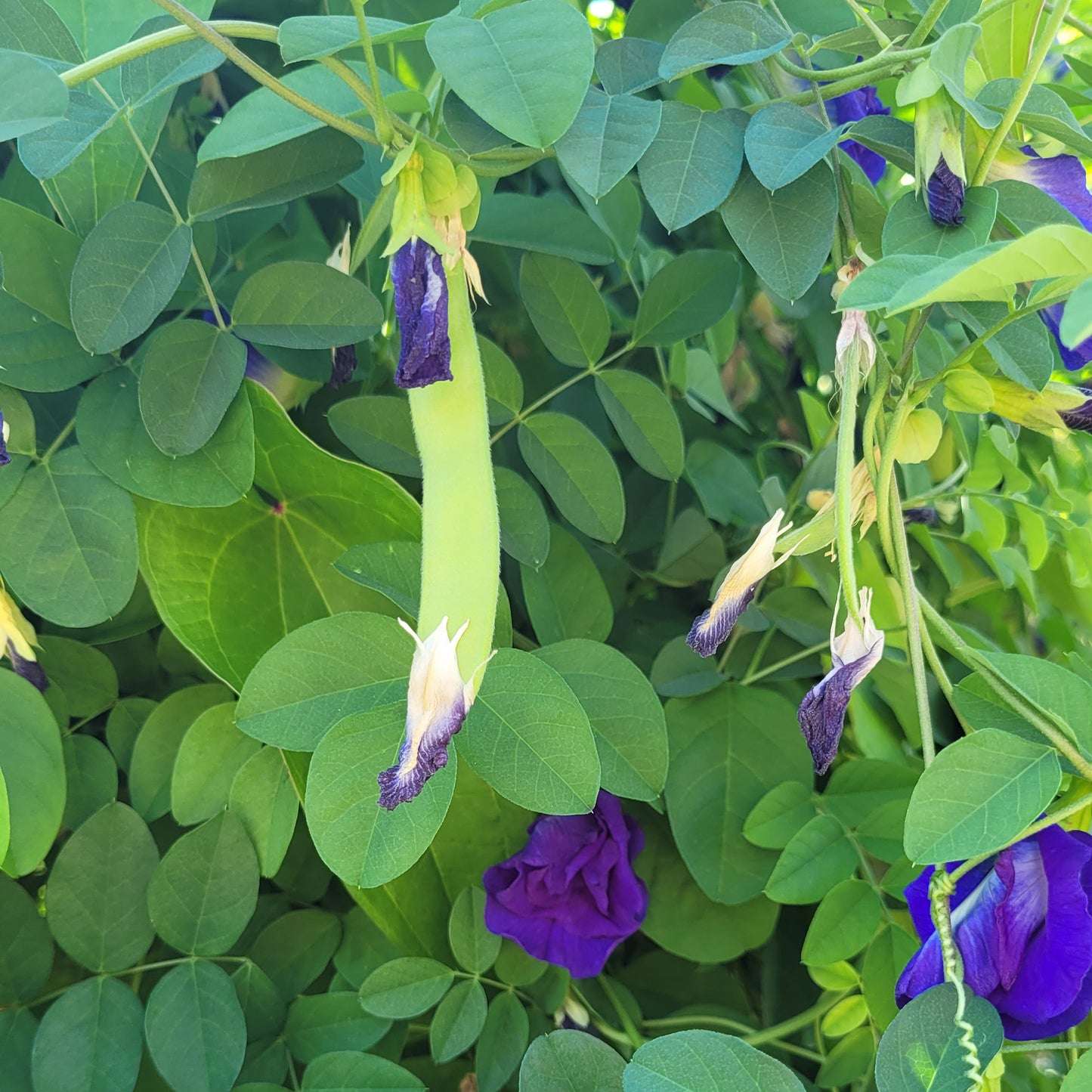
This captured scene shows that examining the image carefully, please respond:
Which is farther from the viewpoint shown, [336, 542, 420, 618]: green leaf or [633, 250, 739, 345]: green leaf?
[633, 250, 739, 345]: green leaf

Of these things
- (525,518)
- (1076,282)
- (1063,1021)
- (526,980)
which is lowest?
(526,980)

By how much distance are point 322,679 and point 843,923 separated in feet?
0.99

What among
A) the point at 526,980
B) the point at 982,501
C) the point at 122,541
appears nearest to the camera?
the point at 122,541

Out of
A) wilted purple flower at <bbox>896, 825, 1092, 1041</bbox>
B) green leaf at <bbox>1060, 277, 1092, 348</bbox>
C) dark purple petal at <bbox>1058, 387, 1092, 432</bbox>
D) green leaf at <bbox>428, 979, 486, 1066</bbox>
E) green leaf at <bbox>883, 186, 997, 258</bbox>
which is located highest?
green leaf at <bbox>1060, 277, 1092, 348</bbox>

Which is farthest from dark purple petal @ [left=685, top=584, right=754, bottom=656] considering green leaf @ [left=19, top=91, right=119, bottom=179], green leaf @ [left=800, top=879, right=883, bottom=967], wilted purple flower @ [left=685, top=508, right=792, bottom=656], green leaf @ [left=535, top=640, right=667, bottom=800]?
green leaf @ [left=19, top=91, right=119, bottom=179]

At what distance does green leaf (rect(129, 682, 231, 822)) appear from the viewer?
57 cm

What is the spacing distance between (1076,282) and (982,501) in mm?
432

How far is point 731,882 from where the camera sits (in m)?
0.56

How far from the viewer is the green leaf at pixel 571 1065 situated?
44 centimetres

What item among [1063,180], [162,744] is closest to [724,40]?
[1063,180]

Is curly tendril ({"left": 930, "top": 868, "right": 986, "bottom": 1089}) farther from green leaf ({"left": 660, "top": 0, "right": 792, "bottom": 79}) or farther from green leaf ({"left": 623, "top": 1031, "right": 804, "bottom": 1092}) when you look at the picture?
green leaf ({"left": 660, "top": 0, "right": 792, "bottom": 79})

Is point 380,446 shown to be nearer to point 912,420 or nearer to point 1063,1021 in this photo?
point 912,420

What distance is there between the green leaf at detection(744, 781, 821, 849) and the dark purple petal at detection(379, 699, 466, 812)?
0.90 ft

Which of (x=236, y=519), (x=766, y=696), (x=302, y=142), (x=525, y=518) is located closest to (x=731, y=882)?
(x=766, y=696)
